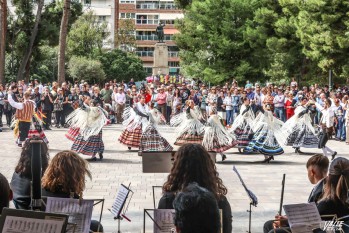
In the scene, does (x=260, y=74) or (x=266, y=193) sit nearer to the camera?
(x=266, y=193)

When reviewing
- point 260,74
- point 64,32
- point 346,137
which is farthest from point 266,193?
point 260,74

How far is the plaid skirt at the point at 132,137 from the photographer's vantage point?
19.5 metres

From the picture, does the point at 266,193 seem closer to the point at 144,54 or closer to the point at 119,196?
the point at 119,196

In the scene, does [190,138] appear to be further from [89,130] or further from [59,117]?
[59,117]

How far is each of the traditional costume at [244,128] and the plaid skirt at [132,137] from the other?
251 cm

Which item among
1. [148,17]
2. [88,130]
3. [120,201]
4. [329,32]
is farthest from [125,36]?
[120,201]

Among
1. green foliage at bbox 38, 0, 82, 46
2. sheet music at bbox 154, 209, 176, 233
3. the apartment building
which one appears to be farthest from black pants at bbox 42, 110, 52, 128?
the apartment building

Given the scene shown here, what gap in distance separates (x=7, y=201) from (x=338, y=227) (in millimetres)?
2803

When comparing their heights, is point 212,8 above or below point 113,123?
above

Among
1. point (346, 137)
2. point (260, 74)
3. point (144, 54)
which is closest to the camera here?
point (346, 137)

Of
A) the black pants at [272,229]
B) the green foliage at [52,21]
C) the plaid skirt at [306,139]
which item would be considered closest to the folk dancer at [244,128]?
the plaid skirt at [306,139]

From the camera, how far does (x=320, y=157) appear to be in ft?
24.6

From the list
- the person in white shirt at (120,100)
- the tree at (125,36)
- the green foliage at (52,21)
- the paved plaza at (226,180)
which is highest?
the tree at (125,36)

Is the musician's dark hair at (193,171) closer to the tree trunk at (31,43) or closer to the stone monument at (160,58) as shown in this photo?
the tree trunk at (31,43)
